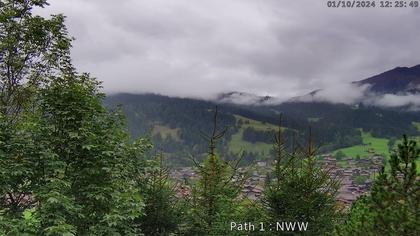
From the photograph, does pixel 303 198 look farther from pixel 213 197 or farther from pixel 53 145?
pixel 53 145

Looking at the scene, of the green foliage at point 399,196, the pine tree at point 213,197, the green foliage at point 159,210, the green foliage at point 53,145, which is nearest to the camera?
the green foliage at point 399,196

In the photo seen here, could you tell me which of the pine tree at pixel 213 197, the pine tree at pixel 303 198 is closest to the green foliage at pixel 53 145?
the pine tree at pixel 213 197

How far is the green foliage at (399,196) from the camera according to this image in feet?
45.3

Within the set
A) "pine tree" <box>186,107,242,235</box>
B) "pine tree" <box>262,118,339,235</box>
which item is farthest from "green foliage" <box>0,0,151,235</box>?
"pine tree" <box>262,118,339,235</box>

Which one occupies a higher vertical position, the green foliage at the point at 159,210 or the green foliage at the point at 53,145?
the green foliage at the point at 53,145

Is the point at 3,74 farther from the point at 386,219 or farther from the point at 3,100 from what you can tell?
the point at 386,219

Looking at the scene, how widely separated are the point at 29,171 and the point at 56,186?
66.0 inches

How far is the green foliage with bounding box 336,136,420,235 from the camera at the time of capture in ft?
45.3

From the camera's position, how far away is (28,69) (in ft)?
70.8

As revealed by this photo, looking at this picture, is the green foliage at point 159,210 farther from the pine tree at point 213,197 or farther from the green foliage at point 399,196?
the green foliage at point 399,196

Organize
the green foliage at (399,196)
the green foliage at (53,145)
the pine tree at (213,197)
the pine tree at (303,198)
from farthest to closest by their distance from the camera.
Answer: the pine tree at (213,197) < the pine tree at (303,198) < the green foliage at (53,145) < the green foliage at (399,196)

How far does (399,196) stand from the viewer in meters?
14.3

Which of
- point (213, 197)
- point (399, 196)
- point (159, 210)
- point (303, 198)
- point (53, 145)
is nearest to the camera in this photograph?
point (399, 196)

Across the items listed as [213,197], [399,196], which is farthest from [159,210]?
[399,196]
